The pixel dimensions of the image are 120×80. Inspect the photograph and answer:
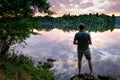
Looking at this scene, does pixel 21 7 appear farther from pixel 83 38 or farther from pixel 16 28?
pixel 83 38

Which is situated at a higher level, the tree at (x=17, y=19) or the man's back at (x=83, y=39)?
the tree at (x=17, y=19)

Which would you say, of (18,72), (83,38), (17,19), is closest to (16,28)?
(17,19)

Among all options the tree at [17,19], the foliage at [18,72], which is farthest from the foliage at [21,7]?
the foliage at [18,72]

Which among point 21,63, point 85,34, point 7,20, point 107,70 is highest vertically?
point 7,20

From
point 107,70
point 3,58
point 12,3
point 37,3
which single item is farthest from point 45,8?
point 107,70

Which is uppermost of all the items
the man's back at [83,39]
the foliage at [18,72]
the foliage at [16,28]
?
the foliage at [16,28]

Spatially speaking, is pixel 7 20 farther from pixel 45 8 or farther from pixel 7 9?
pixel 45 8

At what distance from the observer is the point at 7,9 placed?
42.0 ft

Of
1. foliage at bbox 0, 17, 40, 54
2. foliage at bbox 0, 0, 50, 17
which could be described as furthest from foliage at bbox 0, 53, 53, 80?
foliage at bbox 0, 0, 50, 17

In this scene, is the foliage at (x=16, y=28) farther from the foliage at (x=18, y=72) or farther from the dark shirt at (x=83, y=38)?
the dark shirt at (x=83, y=38)

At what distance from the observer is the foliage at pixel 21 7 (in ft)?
41.7

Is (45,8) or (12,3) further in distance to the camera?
(45,8)

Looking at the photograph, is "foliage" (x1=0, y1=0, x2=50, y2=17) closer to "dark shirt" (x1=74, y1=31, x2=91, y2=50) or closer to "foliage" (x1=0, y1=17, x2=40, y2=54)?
"foliage" (x1=0, y1=17, x2=40, y2=54)

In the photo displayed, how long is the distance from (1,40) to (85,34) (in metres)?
4.49
